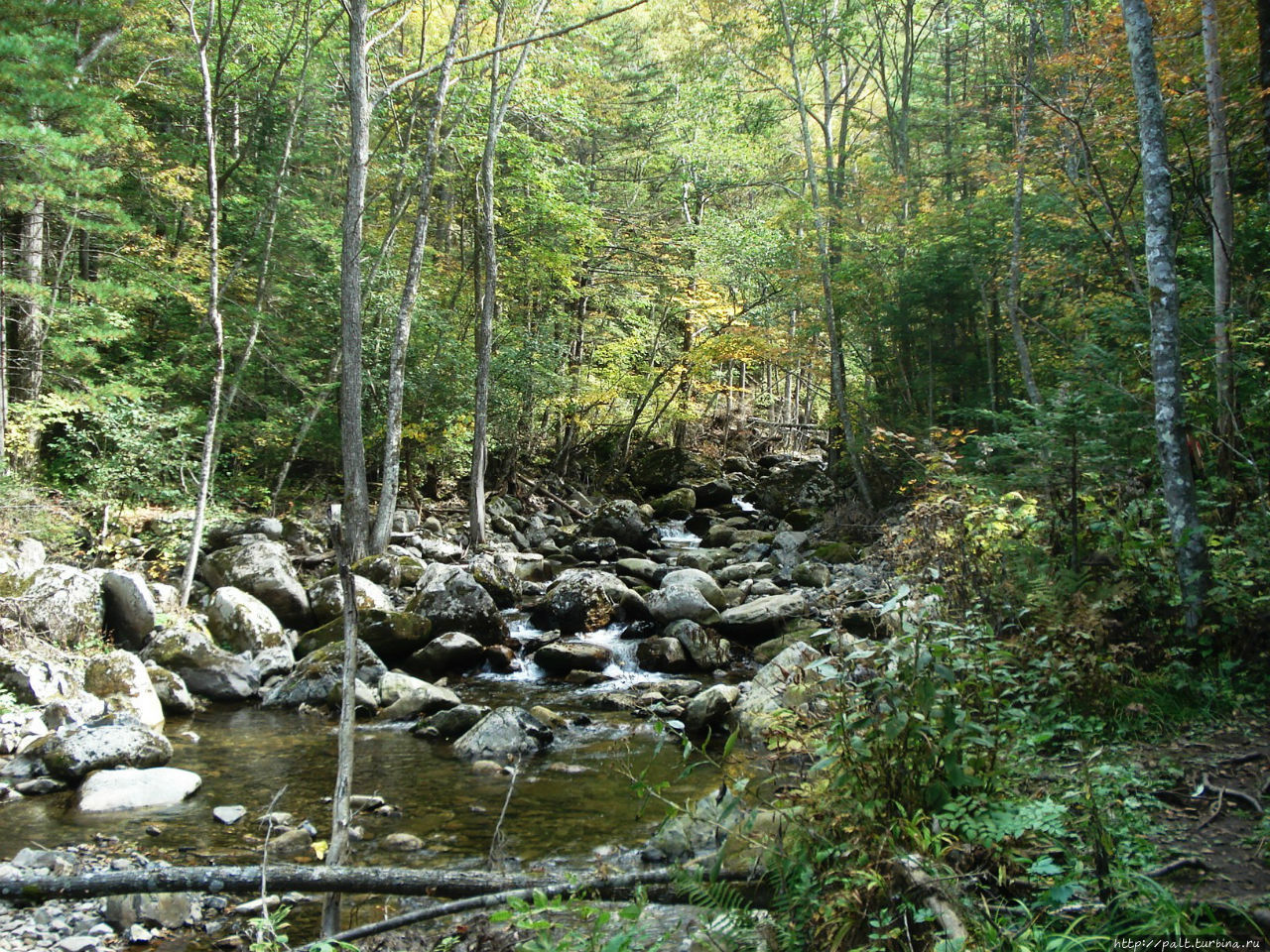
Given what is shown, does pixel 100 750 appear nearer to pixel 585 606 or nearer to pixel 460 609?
pixel 460 609

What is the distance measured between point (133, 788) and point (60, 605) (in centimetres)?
318

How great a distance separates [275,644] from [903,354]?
1223 centimetres

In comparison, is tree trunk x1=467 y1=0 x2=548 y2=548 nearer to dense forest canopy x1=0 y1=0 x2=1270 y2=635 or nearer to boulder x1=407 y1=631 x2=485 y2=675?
dense forest canopy x1=0 y1=0 x2=1270 y2=635

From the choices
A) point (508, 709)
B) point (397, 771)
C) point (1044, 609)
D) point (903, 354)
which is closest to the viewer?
point (1044, 609)

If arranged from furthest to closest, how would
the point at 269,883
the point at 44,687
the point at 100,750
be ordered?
the point at 44,687 < the point at 100,750 < the point at 269,883

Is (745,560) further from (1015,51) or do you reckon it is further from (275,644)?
(1015,51)

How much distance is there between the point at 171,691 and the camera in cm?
754

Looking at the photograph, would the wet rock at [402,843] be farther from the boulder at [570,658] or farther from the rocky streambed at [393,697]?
the boulder at [570,658]

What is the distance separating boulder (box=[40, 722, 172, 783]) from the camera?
18.8 ft

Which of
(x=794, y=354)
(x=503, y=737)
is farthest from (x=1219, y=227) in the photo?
(x=794, y=354)

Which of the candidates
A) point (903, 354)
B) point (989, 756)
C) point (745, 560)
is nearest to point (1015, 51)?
point (903, 354)

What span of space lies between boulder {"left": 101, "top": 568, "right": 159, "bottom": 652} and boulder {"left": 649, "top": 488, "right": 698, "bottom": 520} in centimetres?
1372

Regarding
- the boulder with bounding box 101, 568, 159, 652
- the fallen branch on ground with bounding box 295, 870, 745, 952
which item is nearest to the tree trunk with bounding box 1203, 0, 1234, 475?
the fallen branch on ground with bounding box 295, 870, 745, 952

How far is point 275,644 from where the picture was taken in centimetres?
906
